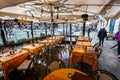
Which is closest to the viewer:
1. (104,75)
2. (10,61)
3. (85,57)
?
(104,75)

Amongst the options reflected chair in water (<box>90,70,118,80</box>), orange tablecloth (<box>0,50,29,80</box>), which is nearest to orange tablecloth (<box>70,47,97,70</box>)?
reflected chair in water (<box>90,70,118,80</box>)

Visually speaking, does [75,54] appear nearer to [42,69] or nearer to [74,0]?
[42,69]

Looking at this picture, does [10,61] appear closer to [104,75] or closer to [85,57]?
[85,57]

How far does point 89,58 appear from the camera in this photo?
4250mm

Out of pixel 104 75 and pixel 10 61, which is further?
pixel 10 61

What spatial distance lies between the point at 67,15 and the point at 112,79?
14.2ft

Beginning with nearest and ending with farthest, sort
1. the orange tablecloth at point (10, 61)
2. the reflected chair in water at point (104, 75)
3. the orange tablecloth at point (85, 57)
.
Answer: the reflected chair in water at point (104, 75) < the orange tablecloth at point (10, 61) < the orange tablecloth at point (85, 57)

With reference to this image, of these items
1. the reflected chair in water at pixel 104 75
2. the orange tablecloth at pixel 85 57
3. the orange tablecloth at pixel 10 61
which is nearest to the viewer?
the reflected chair in water at pixel 104 75

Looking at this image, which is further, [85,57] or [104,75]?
[85,57]

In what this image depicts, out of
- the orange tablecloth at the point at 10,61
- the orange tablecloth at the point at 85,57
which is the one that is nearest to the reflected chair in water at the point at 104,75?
the orange tablecloth at the point at 85,57

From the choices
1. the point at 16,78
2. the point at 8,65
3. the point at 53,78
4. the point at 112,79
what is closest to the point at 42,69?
the point at 16,78

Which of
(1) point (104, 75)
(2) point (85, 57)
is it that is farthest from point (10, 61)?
(1) point (104, 75)

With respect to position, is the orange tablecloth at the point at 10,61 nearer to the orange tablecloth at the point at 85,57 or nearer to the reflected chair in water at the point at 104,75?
the orange tablecloth at the point at 85,57

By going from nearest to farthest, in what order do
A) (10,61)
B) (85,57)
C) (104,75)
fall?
(104,75)
(10,61)
(85,57)
